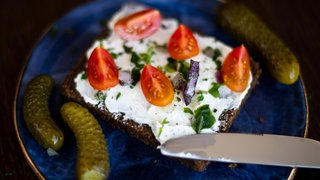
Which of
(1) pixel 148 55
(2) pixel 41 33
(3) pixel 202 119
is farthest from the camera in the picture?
(2) pixel 41 33

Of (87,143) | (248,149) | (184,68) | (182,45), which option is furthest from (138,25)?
(248,149)

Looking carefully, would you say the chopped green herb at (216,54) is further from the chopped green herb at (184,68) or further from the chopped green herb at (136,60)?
the chopped green herb at (136,60)

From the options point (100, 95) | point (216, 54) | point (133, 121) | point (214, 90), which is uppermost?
point (216, 54)

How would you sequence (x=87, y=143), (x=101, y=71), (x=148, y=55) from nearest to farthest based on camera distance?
1. (x=87, y=143)
2. (x=101, y=71)
3. (x=148, y=55)

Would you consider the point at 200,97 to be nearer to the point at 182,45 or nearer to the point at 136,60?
the point at 182,45

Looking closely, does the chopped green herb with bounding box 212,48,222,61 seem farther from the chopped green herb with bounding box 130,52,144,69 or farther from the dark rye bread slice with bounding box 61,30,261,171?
the chopped green herb with bounding box 130,52,144,69

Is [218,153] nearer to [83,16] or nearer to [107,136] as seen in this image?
[107,136]

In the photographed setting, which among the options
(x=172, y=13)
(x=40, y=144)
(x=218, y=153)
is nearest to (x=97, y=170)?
(x=40, y=144)

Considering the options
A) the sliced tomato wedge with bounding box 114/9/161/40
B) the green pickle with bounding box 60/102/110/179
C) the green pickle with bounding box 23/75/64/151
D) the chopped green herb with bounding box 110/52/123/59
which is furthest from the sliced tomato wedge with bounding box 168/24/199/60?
the green pickle with bounding box 23/75/64/151
